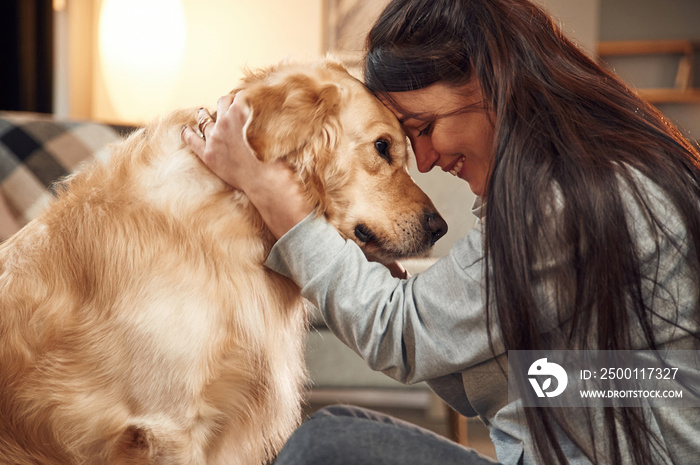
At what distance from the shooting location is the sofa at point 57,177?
1.97 m

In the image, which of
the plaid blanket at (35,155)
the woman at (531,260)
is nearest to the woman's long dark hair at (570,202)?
the woman at (531,260)

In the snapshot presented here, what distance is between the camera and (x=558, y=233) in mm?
819

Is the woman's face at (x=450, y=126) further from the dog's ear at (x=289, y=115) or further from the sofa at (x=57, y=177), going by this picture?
the sofa at (x=57, y=177)

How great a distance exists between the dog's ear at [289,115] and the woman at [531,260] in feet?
0.12

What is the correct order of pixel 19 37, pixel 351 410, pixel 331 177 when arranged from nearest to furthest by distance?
pixel 351 410 < pixel 331 177 < pixel 19 37

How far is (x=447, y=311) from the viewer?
86 cm

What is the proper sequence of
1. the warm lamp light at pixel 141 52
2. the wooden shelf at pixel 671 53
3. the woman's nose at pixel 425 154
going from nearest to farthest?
the woman's nose at pixel 425 154 < the warm lamp light at pixel 141 52 < the wooden shelf at pixel 671 53

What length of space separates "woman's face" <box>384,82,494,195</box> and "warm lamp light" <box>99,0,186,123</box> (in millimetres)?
2235

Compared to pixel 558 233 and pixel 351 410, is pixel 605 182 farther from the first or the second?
pixel 351 410

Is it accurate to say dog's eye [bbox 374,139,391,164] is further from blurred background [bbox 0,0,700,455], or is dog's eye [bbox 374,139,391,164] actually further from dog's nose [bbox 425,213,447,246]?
blurred background [bbox 0,0,700,455]

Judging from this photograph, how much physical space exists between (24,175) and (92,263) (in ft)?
4.02

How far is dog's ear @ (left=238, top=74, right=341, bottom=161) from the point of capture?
1.02m

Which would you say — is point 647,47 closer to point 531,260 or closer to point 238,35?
point 238,35

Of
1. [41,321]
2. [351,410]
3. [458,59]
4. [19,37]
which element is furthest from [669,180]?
[19,37]
